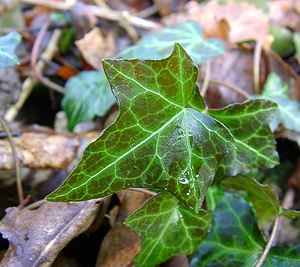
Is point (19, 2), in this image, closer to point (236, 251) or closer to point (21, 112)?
point (21, 112)

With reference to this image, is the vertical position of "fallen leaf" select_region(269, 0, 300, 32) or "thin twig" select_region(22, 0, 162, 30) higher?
"thin twig" select_region(22, 0, 162, 30)

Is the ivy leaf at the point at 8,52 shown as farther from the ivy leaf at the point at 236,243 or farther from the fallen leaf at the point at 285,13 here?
the fallen leaf at the point at 285,13

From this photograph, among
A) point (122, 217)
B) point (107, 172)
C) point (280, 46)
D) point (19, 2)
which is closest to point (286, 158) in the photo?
point (280, 46)

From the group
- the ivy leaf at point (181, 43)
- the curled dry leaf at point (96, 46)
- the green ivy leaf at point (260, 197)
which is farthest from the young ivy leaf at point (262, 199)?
the curled dry leaf at point (96, 46)

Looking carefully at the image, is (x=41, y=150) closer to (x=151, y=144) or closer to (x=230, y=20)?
(x=151, y=144)

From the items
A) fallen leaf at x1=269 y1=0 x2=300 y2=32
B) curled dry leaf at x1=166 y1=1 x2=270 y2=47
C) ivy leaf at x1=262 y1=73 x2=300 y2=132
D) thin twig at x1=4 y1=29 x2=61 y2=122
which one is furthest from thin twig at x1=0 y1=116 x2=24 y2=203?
fallen leaf at x1=269 y1=0 x2=300 y2=32

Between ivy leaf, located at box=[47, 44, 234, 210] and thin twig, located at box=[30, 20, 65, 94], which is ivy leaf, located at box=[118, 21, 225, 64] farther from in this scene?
ivy leaf, located at box=[47, 44, 234, 210]

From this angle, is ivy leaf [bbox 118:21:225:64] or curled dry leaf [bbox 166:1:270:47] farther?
curled dry leaf [bbox 166:1:270:47]

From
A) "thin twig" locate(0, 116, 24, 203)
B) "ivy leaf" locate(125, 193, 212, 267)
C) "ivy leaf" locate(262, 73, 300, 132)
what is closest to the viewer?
"ivy leaf" locate(125, 193, 212, 267)
